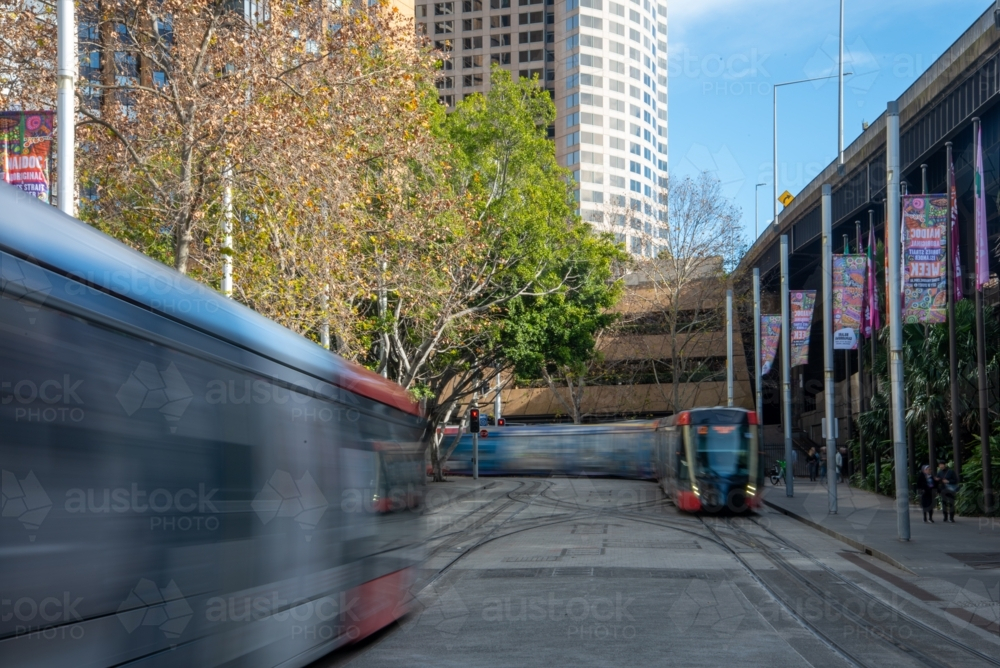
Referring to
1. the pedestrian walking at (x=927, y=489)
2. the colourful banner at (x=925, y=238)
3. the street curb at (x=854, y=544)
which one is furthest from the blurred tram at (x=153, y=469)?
the pedestrian walking at (x=927, y=489)

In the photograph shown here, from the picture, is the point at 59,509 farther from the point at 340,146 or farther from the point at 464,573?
the point at 340,146

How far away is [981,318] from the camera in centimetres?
2362

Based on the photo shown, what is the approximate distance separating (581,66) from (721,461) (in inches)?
3094

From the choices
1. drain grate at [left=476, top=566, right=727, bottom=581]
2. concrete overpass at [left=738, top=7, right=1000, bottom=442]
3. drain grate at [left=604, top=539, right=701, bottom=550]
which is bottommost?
drain grate at [left=604, top=539, right=701, bottom=550]

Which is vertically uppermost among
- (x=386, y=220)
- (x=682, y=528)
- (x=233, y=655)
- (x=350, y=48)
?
(x=350, y=48)

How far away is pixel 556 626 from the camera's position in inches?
418

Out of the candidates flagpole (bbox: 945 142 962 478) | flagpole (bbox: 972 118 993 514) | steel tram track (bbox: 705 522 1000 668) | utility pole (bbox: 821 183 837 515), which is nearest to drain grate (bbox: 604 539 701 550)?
steel tram track (bbox: 705 522 1000 668)

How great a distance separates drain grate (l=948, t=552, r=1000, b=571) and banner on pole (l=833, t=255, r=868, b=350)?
33.6 feet

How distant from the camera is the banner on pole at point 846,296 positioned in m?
27.4

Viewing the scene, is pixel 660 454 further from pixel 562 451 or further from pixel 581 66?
pixel 581 66

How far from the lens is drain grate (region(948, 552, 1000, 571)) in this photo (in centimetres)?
1642

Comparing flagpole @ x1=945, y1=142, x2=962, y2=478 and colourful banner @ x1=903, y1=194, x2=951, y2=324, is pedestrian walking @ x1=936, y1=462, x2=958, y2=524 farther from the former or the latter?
colourful banner @ x1=903, y1=194, x2=951, y2=324

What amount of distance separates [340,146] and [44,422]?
15144mm

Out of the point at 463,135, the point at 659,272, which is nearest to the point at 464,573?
the point at 463,135
